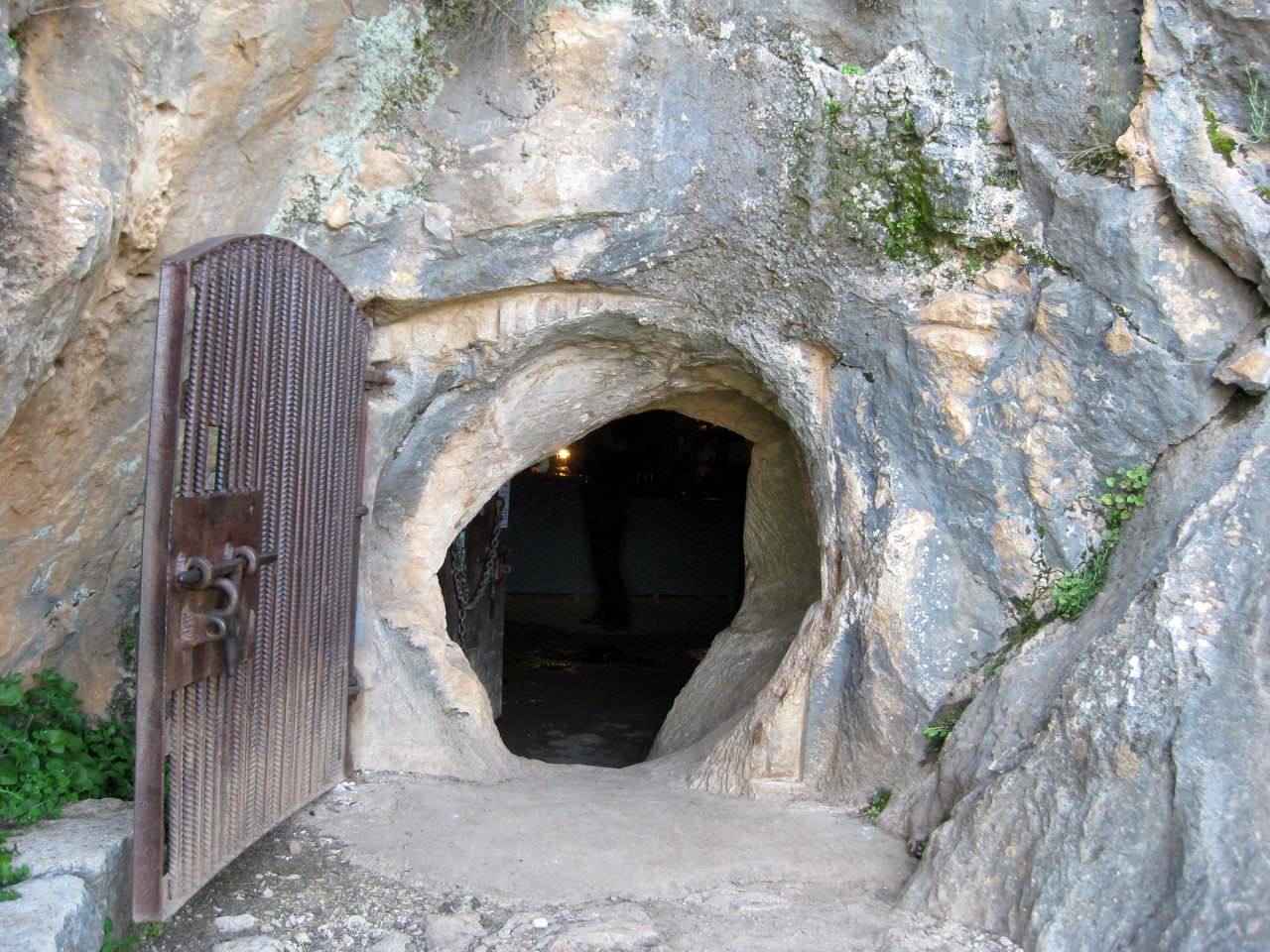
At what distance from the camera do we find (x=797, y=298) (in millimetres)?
3797

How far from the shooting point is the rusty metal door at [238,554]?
2318 mm

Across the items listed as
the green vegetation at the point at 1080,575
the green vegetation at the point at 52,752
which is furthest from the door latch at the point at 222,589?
the green vegetation at the point at 1080,575

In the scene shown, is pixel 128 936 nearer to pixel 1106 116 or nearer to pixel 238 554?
pixel 238 554

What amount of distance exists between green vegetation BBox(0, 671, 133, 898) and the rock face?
122mm

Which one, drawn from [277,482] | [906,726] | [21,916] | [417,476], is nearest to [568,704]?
[417,476]

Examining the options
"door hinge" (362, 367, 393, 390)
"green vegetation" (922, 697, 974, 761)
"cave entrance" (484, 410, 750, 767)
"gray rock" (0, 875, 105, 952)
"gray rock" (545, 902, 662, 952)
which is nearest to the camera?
"gray rock" (0, 875, 105, 952)

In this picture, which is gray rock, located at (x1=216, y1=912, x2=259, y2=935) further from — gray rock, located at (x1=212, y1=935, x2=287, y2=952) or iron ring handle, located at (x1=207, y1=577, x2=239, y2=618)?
iron ring handle, located at (x1=207, y1=577, x2=239, y2=618)

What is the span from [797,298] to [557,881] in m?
2.18

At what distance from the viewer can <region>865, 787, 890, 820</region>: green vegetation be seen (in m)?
3.35

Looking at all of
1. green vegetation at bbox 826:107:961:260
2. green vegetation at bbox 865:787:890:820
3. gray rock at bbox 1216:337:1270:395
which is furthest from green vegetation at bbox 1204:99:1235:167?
green vegetation at bbox 865:787:890:820

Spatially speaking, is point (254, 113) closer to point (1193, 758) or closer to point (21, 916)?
point (21, 916)

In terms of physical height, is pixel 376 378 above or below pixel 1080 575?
above

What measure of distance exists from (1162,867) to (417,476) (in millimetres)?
2890

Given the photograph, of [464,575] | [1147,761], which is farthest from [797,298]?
[464,575]
